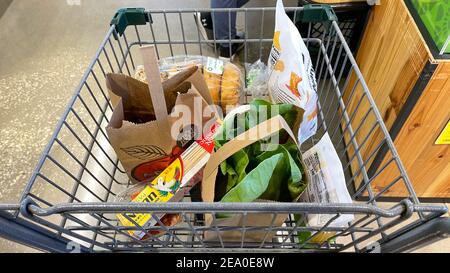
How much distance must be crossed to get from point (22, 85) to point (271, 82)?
1469 mm

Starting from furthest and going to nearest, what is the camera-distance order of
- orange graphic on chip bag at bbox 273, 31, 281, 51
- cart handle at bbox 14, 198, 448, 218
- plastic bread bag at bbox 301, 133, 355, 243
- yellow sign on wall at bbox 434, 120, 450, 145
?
yellow sign on wall at bbox 434, 120, 450, 145, orange graphic on chip bag at bbox 273, 31, 281, 51, plastic bread bag at bbox 301, 133, 355, 243, cart handle at bbox 14, 198, 448, 218

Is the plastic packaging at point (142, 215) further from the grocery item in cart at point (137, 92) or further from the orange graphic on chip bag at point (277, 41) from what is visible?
the orange graphic on chip bag at point (277, 41)

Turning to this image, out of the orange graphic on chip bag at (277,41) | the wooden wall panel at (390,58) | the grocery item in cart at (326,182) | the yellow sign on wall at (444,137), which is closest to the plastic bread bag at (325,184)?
the grocery item in cart at (326,182)

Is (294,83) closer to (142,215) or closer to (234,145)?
(234,145)

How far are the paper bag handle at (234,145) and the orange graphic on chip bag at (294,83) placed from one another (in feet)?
0.37

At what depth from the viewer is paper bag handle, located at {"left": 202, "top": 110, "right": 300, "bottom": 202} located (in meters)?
0.50

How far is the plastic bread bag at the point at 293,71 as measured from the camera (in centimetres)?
59

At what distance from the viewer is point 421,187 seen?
1.10 metres

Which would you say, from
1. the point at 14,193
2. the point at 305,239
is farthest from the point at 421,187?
the point at 14,193

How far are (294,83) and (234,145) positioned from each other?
19 centimetres

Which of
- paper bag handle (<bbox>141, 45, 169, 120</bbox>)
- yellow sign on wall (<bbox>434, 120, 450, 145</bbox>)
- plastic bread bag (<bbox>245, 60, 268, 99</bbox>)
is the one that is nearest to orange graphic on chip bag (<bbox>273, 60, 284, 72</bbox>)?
plastic bread bag (<bbox>245, 60, 268, 99</bbox>)

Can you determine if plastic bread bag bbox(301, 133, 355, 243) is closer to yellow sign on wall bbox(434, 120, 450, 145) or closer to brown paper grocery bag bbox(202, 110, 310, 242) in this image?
brown paper grocery bag bbox(202, 110, 310, 242)

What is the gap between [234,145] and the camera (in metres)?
0.50

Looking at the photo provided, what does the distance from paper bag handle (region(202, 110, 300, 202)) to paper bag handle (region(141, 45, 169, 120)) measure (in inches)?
4.8
